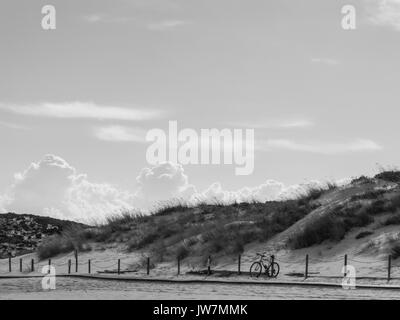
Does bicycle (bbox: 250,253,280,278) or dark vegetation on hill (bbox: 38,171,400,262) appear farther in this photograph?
dark vegetation on hill (bbox: 38,171,400,262)

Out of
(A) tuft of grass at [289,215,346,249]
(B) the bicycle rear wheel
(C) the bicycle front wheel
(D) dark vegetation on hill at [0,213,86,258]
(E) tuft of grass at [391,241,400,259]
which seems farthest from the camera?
(D) dark vegetation on hill at [0,213,86,258]

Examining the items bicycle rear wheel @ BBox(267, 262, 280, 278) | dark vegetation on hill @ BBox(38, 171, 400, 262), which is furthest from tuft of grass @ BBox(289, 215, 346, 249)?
bicycle rear wheel @ BBox(267, 262, 280, 278)

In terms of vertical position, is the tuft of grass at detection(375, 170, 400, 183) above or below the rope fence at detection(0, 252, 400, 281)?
above

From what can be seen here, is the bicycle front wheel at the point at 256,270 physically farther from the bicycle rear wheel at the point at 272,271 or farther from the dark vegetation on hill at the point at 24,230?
the dark vegetation on hill at the point at 24,230

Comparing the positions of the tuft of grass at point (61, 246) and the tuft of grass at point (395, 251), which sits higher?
the tuft of grass at point (61, 246)

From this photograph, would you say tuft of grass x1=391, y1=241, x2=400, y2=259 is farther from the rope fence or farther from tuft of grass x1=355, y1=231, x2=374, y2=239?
tuft of grass x1=355, y1=231, x2=374, y2=239

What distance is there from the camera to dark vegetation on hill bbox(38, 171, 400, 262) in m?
37.9

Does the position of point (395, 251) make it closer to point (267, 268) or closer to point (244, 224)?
point (267, 268)

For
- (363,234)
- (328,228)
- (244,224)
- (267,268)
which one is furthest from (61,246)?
(363,234)

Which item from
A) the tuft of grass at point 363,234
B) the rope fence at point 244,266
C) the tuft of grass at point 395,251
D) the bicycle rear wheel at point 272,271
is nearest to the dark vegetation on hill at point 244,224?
the tuft of grass at point 363,234

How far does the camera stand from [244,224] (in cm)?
4381

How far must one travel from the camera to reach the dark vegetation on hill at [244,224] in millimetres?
37906

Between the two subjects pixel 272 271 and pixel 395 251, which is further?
pixel 272 271

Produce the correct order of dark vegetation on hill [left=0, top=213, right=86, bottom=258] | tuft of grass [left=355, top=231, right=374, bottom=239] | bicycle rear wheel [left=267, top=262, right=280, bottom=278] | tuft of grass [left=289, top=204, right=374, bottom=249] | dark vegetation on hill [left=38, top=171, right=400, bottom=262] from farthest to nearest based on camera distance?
dark vegetation on hill [left=0, top=213, right=86, bottom=258] < dark vegetation on hill [left=38, top=171, right=400, bottom=262] < tuft of grass [left=289, top=204, right=374, bottom=249] < tuft of grass [left=355, top=231, right=374, bottom=239] < bicycle rear wheel [left=267, top=262, right=280, bottom=278]
